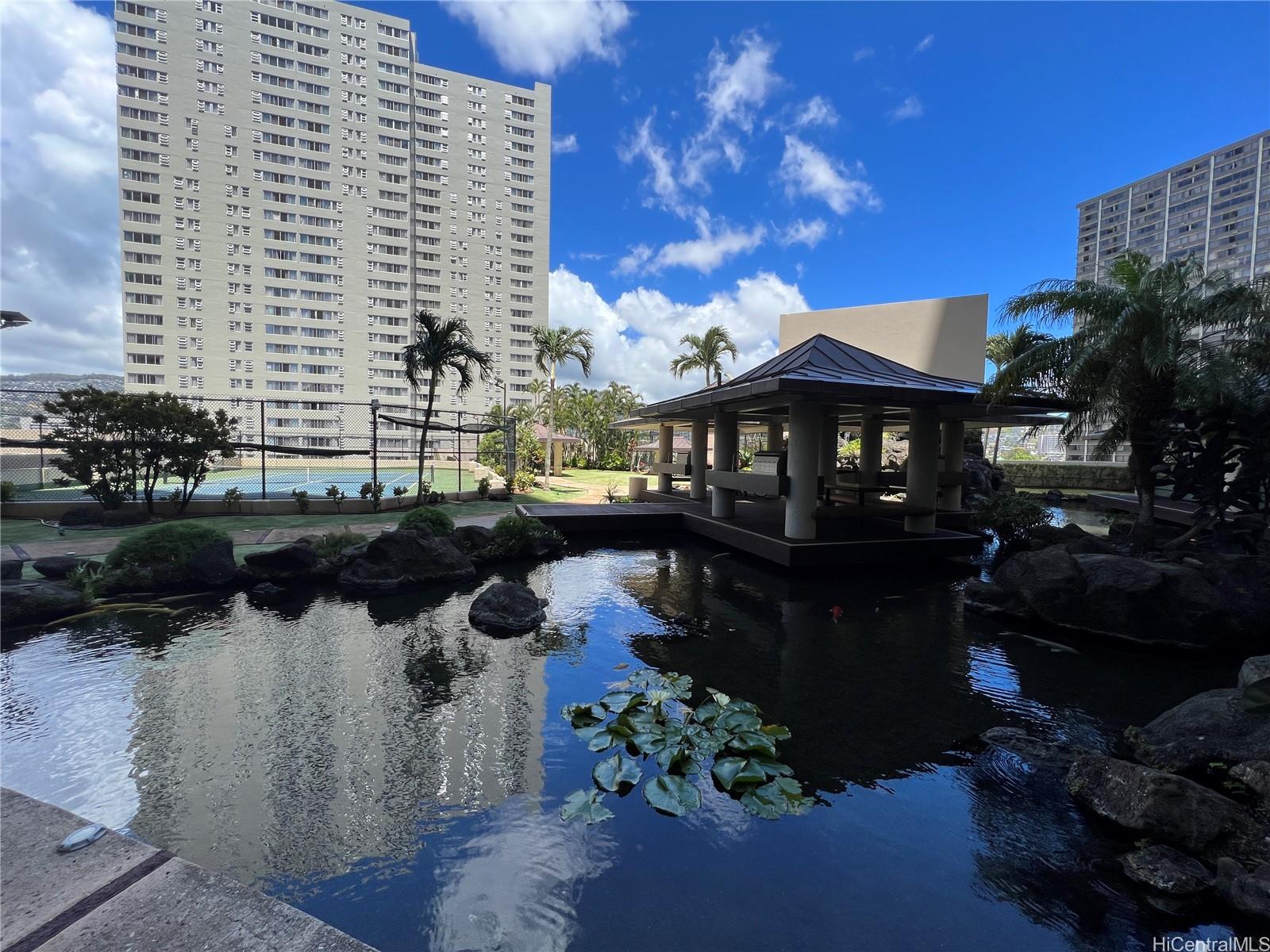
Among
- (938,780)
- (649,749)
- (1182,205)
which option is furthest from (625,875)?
(1182,205)

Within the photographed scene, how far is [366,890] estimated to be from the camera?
2656 mm

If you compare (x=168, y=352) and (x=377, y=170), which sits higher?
(x=377, y=170)

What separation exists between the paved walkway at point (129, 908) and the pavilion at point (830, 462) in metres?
8.37

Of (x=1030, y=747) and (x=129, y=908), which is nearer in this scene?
(x=129, y=908)

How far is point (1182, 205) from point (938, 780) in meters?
70.1

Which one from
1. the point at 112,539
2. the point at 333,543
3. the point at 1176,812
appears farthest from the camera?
the point at 112,539

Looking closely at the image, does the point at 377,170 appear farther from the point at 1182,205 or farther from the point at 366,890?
the point at 1182,205

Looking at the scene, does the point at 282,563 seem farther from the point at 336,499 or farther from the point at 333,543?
the point at 336,499

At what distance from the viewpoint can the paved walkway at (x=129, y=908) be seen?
1948mm

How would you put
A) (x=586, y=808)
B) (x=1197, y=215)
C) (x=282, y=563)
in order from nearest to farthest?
(x=586, y=808), (x=282, y=563), (x=1197, y=215)

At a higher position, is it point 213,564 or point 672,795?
point 213,564

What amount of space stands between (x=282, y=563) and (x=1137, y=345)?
1543 cm

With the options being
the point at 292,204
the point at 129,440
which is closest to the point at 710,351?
the point at 129,440

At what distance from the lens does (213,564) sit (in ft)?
26.0
